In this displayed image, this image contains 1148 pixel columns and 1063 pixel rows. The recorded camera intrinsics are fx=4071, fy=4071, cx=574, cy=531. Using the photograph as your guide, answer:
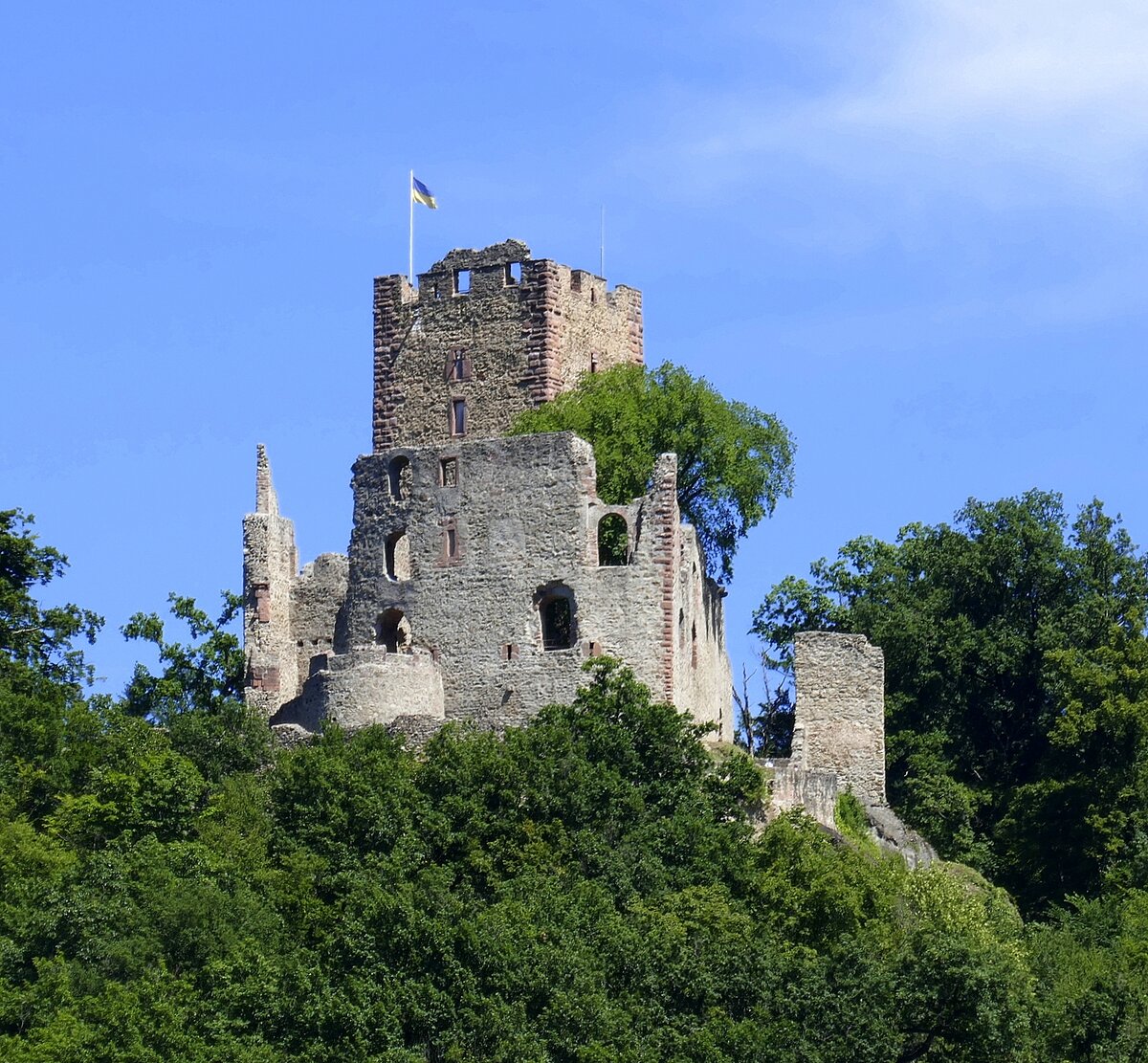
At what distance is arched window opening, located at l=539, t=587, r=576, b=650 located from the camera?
68.8 m

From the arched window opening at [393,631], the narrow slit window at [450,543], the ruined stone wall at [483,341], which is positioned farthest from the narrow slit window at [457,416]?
the arched window opening at [393,631]

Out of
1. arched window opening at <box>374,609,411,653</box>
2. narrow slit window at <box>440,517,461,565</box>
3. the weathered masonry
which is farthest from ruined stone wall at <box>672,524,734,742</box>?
arched window opening at <box>374,609,411,653</box>

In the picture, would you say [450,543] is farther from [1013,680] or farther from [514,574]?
[1013,680]

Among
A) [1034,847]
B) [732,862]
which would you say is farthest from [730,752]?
[1034,847]

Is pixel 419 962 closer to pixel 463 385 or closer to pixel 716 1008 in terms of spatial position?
pixel 716 1008

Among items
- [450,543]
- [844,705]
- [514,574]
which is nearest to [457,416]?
[450,543]

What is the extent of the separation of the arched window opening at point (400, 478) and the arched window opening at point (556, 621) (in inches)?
124

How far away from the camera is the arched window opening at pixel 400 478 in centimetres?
7006

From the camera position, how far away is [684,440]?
72.3 metres

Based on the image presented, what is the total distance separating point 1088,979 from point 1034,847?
11318mm

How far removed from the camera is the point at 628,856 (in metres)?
64.2

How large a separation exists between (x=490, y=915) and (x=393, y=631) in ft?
34.7

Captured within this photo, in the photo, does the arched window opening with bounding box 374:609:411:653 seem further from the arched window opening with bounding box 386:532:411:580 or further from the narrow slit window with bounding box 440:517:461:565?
the narrow slit window with bounding box 440:517:461:565

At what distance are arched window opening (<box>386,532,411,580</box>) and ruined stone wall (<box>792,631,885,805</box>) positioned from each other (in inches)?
281
